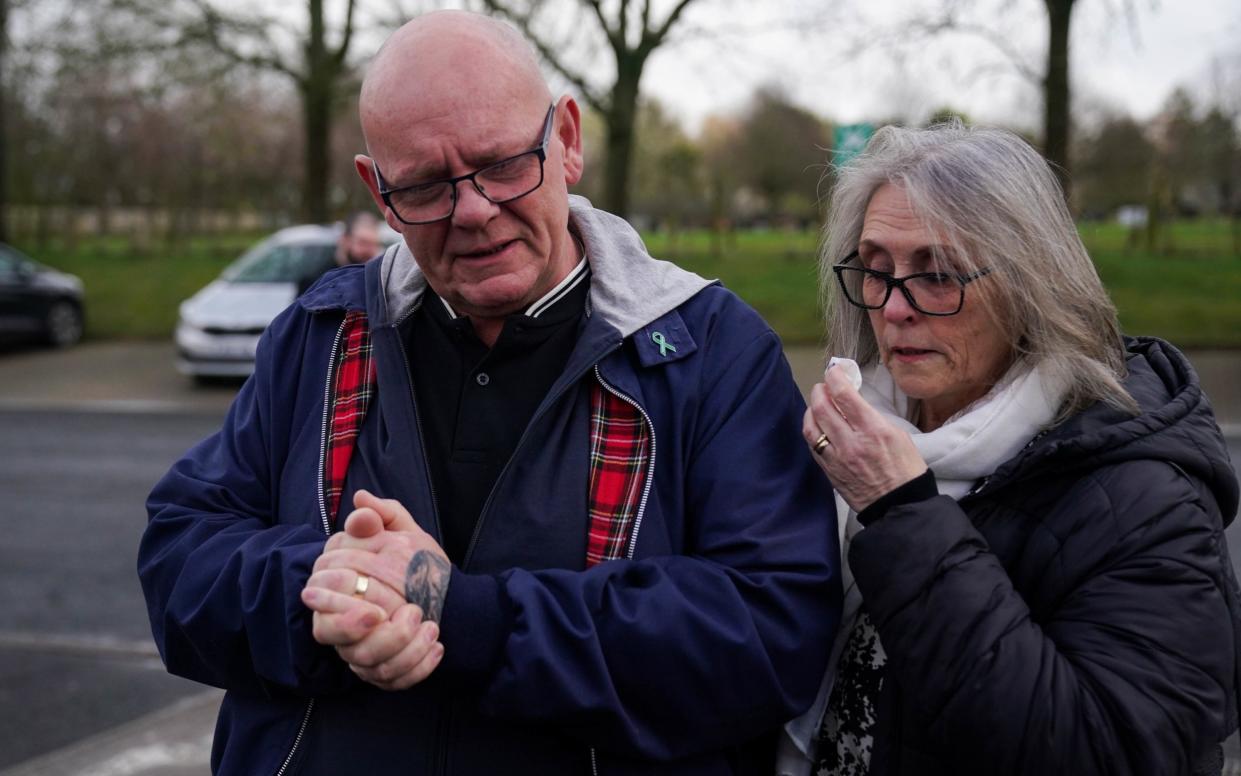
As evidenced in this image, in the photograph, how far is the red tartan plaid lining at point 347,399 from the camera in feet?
6.50

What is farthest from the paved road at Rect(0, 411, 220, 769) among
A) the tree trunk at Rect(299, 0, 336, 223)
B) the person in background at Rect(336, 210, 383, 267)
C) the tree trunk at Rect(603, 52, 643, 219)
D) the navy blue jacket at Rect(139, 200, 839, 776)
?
the tree trunk at Rect(603, 52, 643, 219)

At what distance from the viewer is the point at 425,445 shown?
78.2 inches

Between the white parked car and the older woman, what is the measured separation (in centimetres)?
1196

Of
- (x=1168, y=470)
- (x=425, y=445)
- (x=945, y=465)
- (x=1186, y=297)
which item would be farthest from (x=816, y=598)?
(x=1186, y=297)

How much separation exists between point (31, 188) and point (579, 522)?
121 ft

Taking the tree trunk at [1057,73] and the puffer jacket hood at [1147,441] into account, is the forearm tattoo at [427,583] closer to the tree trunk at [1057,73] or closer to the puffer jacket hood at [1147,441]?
the puffer jacket hood at [1147,441]

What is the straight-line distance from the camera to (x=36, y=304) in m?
17.1

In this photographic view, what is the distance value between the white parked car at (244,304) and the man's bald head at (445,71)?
1172 centimetres

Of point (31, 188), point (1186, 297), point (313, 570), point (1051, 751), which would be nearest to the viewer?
point (1051, 751)

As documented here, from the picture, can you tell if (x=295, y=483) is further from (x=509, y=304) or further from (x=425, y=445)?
(x=509, y=304)

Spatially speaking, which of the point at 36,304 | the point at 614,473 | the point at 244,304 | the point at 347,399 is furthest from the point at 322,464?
the point at 36,304

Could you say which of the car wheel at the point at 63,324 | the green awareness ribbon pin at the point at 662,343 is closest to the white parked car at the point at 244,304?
the car wheel at the point at 63,324

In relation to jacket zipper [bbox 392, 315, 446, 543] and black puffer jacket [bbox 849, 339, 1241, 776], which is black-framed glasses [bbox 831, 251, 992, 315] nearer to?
black puffer jacket [bbox 849, 339, 1241, 776]

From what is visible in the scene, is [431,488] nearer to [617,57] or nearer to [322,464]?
[322,464]
